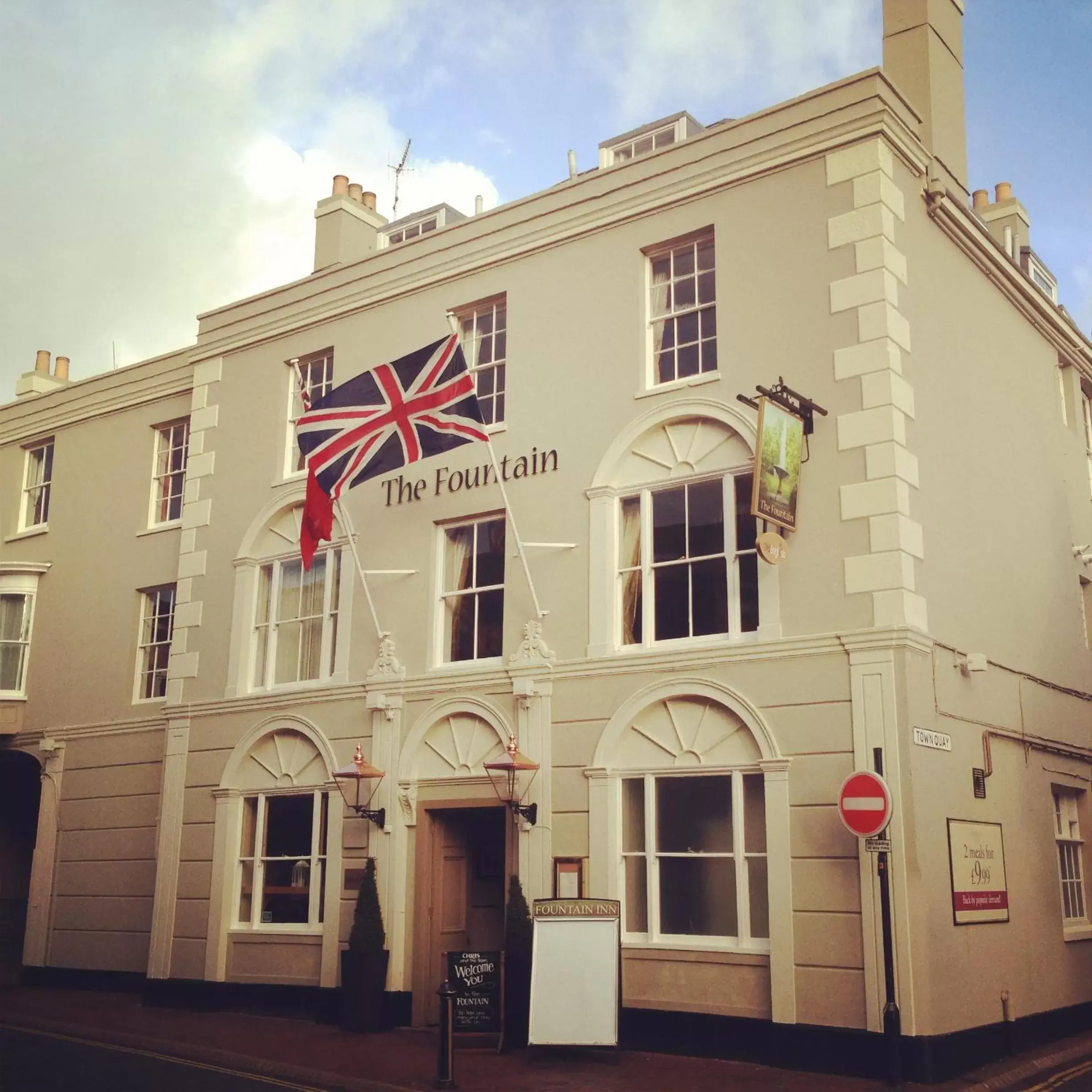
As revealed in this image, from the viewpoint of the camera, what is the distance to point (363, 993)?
15211 millimetres

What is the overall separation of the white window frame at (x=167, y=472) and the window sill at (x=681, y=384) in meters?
9.43

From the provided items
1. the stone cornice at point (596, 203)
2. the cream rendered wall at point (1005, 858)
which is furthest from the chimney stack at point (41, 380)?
the cream rendered wall at point (1005, 858)

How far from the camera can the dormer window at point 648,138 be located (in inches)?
691

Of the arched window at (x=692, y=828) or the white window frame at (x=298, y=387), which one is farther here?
the white window frame at (x=298, y=387)

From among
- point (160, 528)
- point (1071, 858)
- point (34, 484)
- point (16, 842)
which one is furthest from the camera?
point (34, 484)

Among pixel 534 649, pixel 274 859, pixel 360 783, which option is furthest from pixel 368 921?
pixel 534 649

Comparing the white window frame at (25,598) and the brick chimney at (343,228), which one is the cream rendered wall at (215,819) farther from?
the brick chimney at (343,228)

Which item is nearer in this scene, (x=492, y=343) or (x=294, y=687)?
(x=492, y=343)

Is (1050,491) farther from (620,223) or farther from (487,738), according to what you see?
(487,738)

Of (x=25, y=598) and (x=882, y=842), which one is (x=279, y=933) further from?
(x=25, y=598)

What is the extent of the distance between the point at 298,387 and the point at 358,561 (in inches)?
144

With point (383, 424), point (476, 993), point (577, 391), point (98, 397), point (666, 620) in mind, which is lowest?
point (476, 993)

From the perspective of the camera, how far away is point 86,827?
2061 cm

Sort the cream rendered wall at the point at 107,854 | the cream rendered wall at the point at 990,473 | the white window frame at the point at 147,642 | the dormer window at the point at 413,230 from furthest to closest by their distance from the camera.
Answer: the dormer window at the point at 413,230, the white window frame at the point at 147,642, the cream rendered wall at the point at 107,854, the cream rendered wall at the point at 990,473
